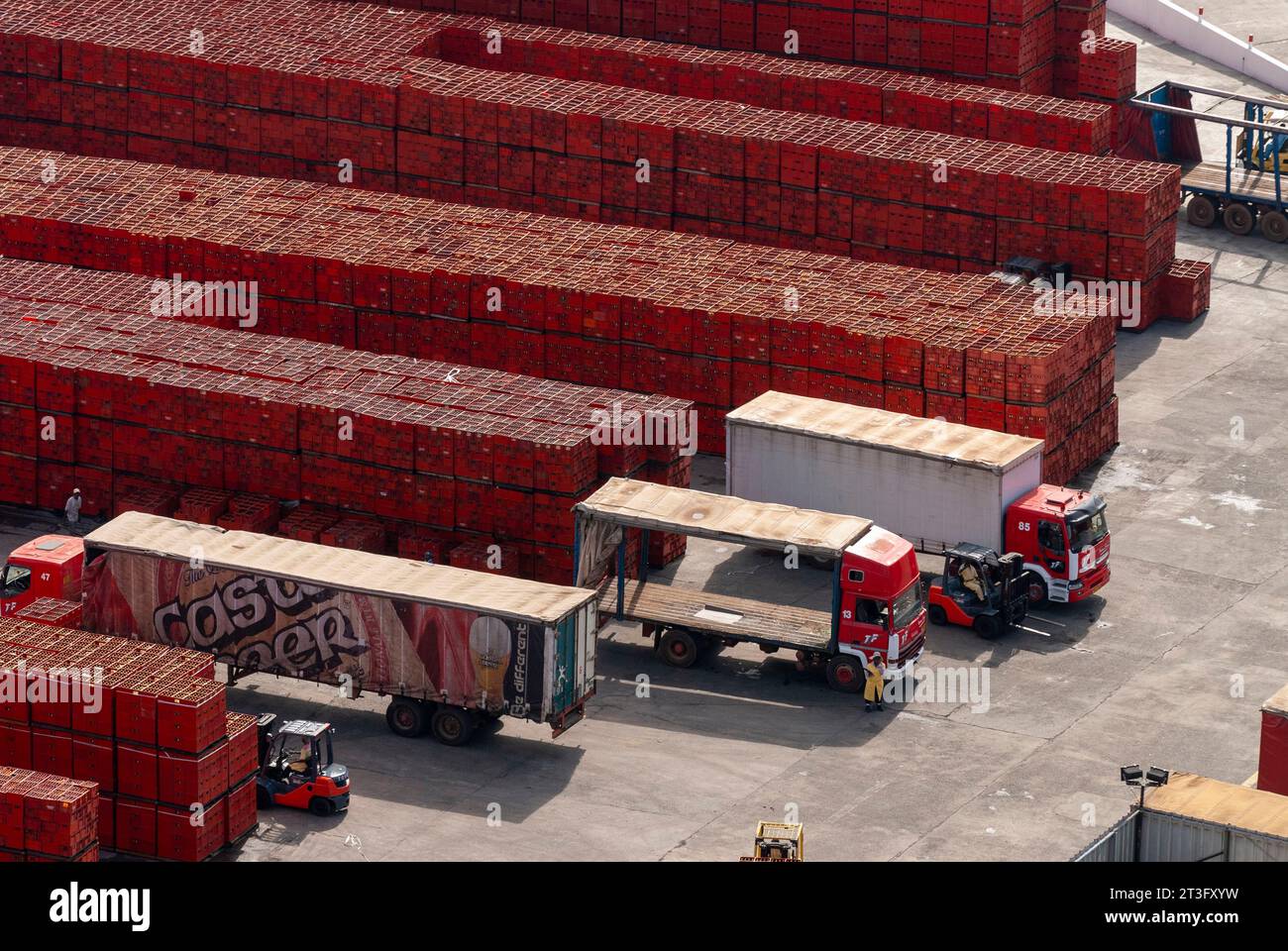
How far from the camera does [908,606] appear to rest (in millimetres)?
49219

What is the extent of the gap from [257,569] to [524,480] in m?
A: 6.68

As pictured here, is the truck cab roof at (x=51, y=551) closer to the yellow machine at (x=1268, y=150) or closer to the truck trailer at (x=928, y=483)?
the truck trailer at (x=928, y=483)

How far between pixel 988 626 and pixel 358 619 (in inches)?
472

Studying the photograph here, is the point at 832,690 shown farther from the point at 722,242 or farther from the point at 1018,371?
the point at 722,242

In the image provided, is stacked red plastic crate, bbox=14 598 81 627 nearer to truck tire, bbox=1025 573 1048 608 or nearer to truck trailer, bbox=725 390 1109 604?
truck trailer, bbox=725 390 1109 604

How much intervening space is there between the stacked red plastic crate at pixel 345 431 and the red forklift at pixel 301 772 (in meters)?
Answer: 8.29

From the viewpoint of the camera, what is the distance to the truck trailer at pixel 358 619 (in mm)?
45844

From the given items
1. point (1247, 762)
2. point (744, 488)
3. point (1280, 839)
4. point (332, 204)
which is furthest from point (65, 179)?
point (1280, 839)

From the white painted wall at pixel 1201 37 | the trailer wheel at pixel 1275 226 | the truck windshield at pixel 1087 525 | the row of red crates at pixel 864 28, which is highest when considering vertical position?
the row of red crates at pixel 864 28

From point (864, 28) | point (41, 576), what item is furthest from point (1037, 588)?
point (864, 28)

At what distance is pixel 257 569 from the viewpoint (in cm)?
4738

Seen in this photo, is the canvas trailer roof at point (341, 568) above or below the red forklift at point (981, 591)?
above

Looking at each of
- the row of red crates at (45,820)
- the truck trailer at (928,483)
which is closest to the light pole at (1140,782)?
the truck trailer at (928,483)

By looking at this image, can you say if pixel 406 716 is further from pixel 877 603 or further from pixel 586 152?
pixel 586 152
